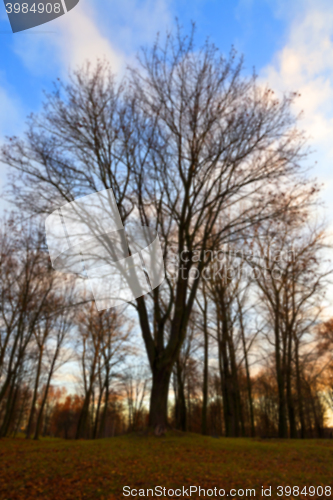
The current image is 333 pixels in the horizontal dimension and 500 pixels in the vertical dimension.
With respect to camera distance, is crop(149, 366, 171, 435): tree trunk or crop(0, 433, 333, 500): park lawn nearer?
crop(0, 433, 333, 500): park lawn

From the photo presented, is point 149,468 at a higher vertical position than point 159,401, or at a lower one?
lower

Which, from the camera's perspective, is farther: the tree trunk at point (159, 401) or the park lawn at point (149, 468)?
the tree trunk at point (159, 401)

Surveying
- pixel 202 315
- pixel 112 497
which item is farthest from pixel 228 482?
pixel 202 315

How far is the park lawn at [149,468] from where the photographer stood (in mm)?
5445

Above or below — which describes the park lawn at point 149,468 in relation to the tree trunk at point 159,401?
below

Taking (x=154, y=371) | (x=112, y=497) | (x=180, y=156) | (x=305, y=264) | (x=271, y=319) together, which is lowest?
(x=112, y=497)

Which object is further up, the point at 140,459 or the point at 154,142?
the point at 154,142

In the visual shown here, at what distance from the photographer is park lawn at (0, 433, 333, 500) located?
545cm

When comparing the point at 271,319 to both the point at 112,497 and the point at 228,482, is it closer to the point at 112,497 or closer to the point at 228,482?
the point at 228,482

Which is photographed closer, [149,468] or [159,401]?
[149,468]

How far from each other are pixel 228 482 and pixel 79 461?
330 cm

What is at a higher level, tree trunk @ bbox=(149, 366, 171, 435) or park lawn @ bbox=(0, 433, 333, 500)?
tree trunk @ bbox=(149, 366, 171, 435)

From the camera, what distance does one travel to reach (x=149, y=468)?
652cm

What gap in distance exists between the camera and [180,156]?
1091cm
